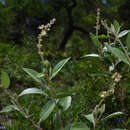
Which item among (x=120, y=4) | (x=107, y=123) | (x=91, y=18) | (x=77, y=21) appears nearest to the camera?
(x=107, y=123)


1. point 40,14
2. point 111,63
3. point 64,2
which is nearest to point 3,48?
point 40,14

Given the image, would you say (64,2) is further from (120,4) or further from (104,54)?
(104,54)

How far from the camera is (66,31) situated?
414 cm

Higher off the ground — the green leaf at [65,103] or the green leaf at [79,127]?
the green leaf at [65,103]

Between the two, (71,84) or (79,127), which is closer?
(79,127)

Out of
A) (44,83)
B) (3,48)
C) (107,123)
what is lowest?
(107,123)

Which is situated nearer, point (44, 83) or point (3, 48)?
point (44, 83)

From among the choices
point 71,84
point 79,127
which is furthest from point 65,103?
point 71,84

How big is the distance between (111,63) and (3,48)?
7.09 ft

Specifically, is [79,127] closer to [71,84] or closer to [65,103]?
[65,103]

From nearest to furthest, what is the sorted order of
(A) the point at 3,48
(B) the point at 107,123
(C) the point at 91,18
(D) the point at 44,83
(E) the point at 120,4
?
(D) the point at 44,83 < (B) the point at 107,123 < (C) the point at 91,18 < (E) the point at 120,4 < (A) the point at 3,48

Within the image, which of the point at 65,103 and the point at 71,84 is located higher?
the point at 65,103

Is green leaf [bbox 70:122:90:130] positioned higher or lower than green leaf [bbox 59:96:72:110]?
lower

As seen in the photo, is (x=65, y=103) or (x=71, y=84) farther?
(x=71, y=84)
